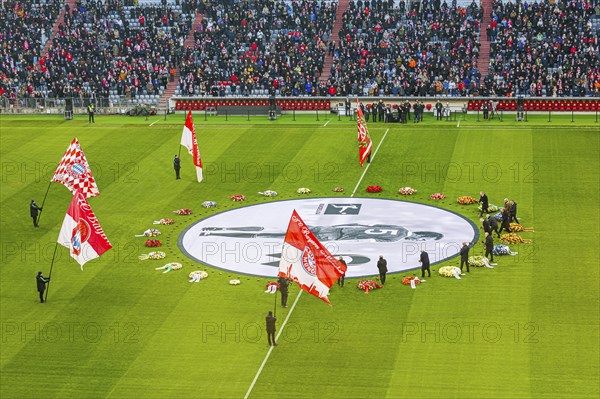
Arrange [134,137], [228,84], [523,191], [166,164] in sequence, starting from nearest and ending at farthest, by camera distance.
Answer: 1. [523,191]
2. [166,164]
3. [134,137]
4. [228,84]

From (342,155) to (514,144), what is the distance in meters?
12.5

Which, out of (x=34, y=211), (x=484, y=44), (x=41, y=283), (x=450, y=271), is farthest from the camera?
(x=484, y=44)

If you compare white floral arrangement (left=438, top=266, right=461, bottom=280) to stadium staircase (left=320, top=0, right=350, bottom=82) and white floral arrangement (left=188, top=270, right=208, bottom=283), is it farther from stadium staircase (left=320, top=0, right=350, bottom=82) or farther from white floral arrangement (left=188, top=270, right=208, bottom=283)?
stadium staircase (left=320, top=0, right=350, bottom=82)

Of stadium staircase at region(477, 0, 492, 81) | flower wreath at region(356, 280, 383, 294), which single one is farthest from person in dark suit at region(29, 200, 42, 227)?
stadium staircase at region(477, 0, 492, 81)

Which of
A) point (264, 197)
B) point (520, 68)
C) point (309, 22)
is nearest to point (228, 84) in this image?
point (309, 22)

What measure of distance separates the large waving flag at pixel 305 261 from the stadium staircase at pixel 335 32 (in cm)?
5596

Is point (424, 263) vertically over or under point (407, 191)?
under

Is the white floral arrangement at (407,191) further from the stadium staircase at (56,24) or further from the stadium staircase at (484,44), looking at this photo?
the stadium staircase at (56,24)

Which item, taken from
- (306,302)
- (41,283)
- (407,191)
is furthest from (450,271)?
(41,283)

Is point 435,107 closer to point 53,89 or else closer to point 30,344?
point 53,89

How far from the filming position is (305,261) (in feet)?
156

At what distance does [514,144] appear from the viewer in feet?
272

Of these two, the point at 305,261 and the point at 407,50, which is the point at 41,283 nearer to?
the point at 305,261

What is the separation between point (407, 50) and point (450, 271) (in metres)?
48.1
